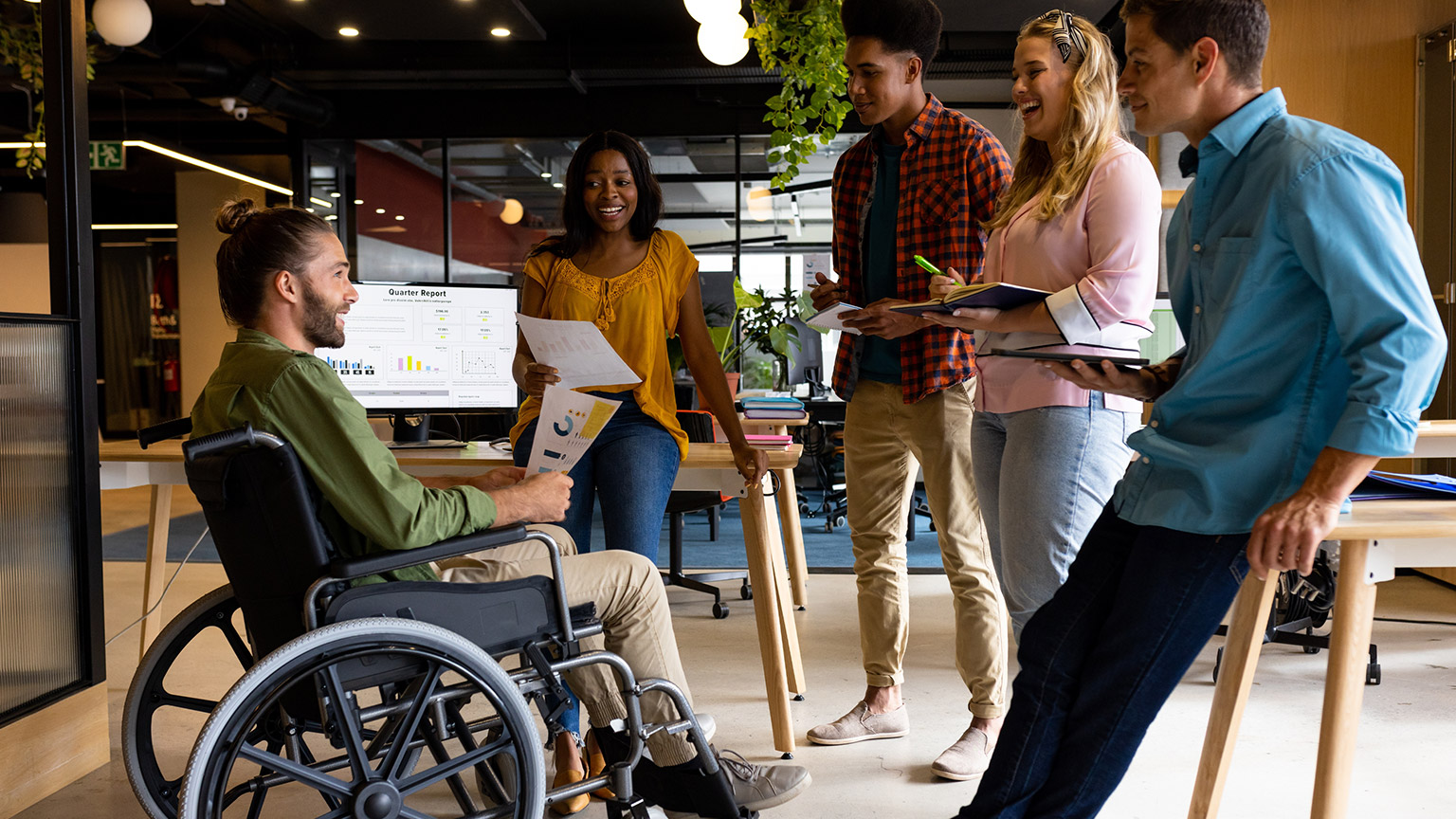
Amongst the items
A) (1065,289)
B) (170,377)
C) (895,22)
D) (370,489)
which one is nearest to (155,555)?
(370,489)

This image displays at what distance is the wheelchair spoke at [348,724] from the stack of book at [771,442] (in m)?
1.37

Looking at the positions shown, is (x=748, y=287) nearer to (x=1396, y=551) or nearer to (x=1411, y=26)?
(x=1411, y=26)

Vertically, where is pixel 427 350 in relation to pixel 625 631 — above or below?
above

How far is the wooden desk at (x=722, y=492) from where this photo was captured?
98.1 inches

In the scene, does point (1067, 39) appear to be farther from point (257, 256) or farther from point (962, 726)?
point (962, 726)

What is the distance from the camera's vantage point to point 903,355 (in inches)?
94.8

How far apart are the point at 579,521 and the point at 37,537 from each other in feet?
4.11

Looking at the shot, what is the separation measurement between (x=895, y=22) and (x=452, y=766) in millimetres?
1755

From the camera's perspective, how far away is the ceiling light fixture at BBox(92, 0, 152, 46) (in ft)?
17.6

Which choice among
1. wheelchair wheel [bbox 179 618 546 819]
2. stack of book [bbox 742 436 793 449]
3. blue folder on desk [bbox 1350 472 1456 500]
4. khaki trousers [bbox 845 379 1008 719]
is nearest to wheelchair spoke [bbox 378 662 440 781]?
wheelchair wheel [bbox 179 618 546 819]

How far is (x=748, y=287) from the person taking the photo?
27.1 ft

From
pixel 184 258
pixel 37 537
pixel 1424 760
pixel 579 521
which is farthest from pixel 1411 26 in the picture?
pixel 184 258

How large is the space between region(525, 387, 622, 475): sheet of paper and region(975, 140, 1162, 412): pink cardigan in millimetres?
792

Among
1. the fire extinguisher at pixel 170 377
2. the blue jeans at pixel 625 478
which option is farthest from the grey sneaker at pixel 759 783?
the fire extinguisher at pixel 170 377
